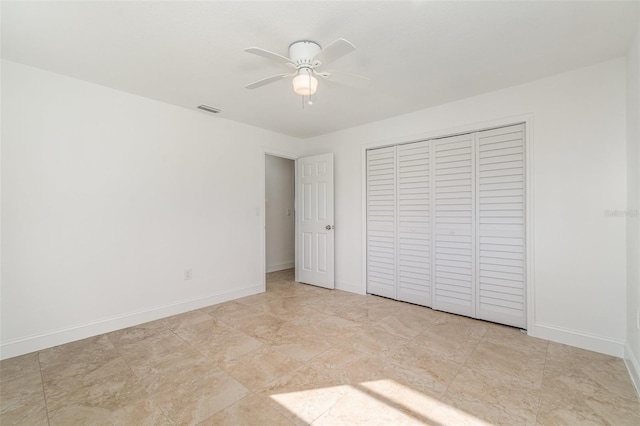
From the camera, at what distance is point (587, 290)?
238 centimetres

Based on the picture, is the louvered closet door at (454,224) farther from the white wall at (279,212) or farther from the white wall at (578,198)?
the white wall at (279,212)

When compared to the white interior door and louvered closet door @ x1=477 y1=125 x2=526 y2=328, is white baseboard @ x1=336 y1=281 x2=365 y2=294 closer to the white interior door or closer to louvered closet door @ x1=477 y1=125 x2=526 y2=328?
the white interior door

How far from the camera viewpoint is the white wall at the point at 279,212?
557cm

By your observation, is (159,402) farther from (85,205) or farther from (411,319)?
(411,319)

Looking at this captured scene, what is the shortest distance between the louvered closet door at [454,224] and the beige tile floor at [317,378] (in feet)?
1.12

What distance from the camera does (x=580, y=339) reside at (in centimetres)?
240

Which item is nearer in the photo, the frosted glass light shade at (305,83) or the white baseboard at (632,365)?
the white baseboard at (632,365)

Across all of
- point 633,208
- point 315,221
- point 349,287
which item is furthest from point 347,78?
point 349,287

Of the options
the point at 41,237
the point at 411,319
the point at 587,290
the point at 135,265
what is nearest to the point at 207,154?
the point at 135,265

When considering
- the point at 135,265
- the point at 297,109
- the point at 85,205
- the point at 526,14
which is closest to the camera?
the point at 526,14

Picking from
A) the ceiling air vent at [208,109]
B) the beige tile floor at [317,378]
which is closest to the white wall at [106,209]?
the ceiling air vent at [208,109]

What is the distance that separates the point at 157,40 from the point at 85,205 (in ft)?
5.57

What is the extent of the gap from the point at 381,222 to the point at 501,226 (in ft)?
4.61

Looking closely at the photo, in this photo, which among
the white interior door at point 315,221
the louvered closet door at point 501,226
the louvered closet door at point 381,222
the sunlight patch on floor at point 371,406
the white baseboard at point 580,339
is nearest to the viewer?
the sunlight patch on floor at point 371,406
